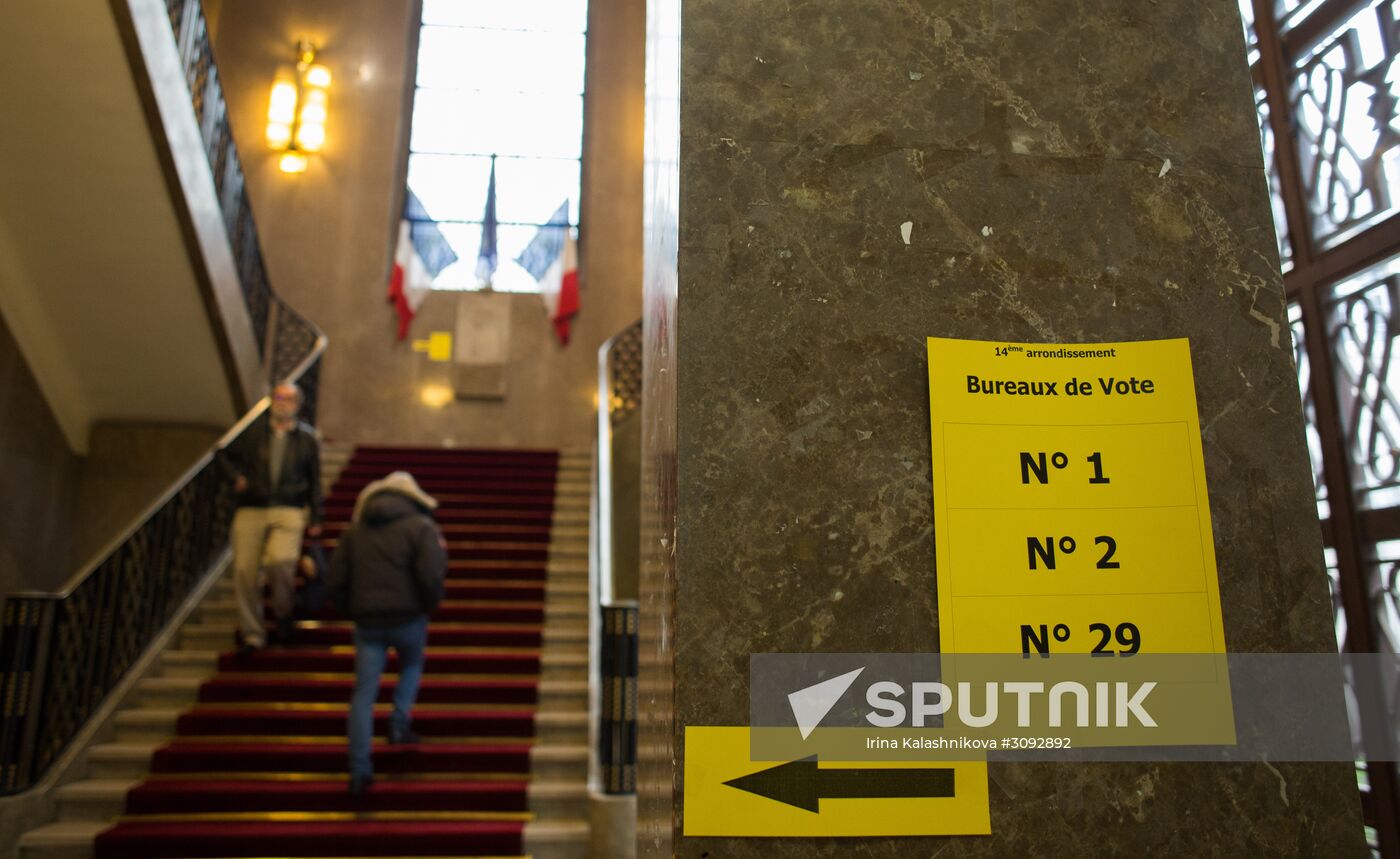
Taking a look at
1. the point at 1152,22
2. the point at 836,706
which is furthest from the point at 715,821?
the point at 1152,22

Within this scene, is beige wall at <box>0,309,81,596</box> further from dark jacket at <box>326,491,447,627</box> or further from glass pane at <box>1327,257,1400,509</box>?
glass pane at <box>1327,257,1400,509</box>

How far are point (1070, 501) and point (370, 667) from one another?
13.3ft

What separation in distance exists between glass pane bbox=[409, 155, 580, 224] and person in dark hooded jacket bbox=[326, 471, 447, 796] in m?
8.12

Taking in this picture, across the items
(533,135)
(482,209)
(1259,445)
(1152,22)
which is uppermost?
(533,135)

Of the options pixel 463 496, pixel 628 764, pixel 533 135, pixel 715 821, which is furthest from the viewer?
pixel 533 135

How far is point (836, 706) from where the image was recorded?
94 cm

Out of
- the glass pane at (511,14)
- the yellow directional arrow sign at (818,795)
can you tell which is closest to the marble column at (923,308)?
the yellow directional arrow sign at (818,795)

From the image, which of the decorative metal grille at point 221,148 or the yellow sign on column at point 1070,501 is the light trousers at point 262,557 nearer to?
the decorative metal grille at point 221,148

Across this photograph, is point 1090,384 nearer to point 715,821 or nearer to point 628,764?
point 715,821

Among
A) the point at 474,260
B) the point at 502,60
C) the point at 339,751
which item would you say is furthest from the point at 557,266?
the point at 339,751

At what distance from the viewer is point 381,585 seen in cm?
447

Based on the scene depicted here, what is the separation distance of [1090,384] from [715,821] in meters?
0.58

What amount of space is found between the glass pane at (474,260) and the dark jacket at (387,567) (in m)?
7.57

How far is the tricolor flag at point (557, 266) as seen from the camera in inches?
458
